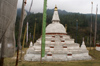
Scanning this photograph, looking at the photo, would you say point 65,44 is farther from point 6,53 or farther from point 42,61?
point 6,53

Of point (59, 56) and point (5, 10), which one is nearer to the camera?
point (5, 10)

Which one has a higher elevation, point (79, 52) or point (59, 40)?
point (59, 40)

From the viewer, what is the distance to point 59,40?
63.0 feet

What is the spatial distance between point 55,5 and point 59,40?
791 cm

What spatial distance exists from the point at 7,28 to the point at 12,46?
1273 mm

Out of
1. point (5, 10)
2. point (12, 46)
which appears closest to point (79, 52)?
point (12, 46)

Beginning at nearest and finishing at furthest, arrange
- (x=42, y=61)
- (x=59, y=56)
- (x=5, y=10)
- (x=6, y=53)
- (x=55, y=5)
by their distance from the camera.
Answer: (x=5, y=10) < (x=6, y=53) < (x=42, y=61) < (x=59, y=56) < (x=55, y=5)

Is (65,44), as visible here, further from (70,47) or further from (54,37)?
(54,37)

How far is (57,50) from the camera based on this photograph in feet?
57.3

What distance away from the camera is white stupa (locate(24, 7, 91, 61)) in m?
16.5

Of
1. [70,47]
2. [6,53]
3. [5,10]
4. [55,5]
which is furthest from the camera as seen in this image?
[55,5]

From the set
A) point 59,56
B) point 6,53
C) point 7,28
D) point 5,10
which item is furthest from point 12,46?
point 59,56

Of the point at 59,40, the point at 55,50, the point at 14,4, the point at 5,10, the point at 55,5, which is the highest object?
the point at 55,5

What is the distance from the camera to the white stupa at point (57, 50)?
54.1 feet
